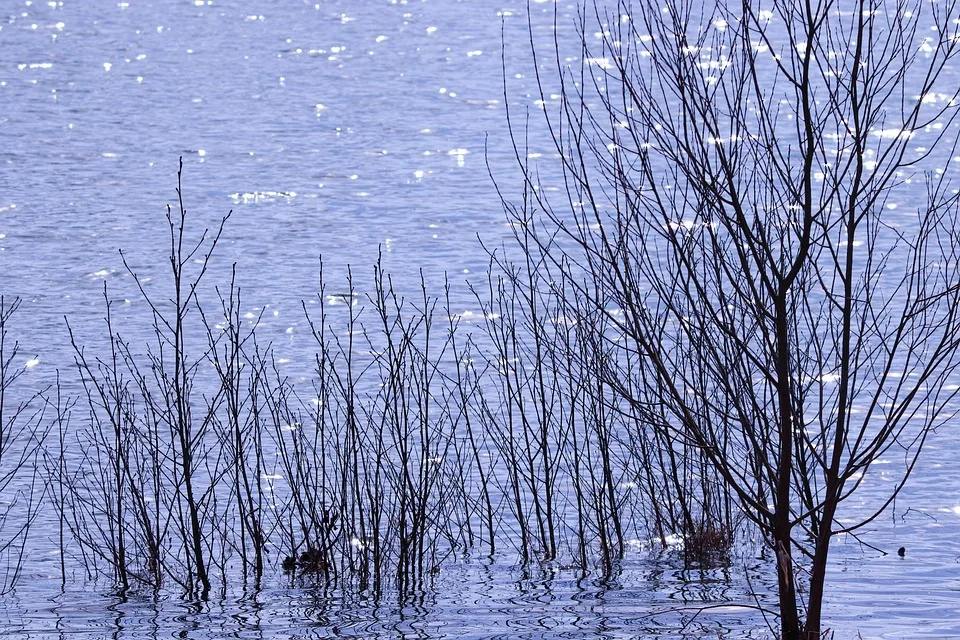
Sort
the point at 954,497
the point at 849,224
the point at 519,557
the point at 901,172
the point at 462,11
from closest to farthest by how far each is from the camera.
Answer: the point at 849,224, the point at 519,557, the point at 954,497, the point at 901,172, the point at 462,11

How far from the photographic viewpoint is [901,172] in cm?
3419

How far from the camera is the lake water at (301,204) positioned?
9.37 m

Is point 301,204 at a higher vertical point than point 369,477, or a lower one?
higher

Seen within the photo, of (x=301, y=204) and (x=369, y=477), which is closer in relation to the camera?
(x=369, y=477)

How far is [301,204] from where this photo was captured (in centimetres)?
3450

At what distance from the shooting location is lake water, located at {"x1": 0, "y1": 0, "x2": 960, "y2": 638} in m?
9.37

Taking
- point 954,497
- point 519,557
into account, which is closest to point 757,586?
point 519,557

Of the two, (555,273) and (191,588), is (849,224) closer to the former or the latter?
(191,588)

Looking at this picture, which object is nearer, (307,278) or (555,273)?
(555,273)

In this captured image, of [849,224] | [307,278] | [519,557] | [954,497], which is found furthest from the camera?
[307,278]

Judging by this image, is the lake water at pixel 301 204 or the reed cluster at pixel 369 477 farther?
the reed cluster at pixel 369 477

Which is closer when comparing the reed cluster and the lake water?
the lake water

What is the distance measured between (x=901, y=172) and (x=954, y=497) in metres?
20.7

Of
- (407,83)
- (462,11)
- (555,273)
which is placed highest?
(462,11)
